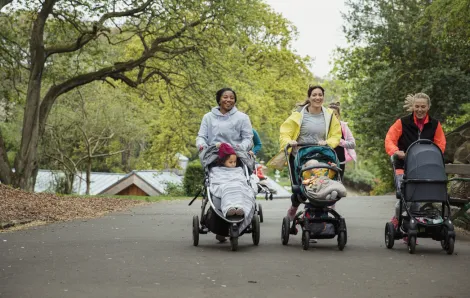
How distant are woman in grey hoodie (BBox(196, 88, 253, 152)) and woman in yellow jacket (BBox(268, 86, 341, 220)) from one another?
1.79ft

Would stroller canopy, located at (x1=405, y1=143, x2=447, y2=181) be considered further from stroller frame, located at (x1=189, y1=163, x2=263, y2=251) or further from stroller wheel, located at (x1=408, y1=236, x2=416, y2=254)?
stroller frame, located at (x1=189, y1=163, x2=263, y2=251)

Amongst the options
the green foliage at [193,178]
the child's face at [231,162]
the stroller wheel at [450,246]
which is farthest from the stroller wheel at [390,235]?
the green foliage at [193,178]

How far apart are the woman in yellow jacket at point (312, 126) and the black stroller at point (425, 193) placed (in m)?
1.24

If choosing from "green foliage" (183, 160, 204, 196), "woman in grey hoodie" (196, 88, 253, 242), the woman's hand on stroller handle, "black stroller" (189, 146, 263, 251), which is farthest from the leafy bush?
the woman's hand on stroller handle

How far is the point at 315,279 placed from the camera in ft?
23.5

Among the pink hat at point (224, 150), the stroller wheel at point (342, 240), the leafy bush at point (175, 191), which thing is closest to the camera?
the stroller wheel at point (342, 240)

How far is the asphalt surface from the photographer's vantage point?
6527 millimetres

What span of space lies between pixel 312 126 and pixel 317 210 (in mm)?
1293

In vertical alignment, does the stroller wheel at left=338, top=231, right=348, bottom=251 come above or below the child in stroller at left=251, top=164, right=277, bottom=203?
below

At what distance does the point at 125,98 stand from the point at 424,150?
1465 inches

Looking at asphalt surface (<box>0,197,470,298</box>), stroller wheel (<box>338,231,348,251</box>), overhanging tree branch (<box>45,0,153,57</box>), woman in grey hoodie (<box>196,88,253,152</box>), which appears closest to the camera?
asphalt surface (<box>0,197,470,298</box>)

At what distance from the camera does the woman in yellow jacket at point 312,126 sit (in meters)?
10.2

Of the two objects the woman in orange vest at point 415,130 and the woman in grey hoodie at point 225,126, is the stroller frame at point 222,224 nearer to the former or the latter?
the woman in grey hoodie at point 225,126

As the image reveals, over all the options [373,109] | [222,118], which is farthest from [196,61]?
[222,118]
